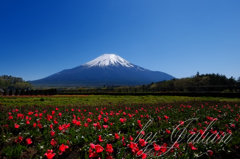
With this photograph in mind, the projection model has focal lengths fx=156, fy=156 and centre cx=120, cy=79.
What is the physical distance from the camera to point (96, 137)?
3934 millimetres

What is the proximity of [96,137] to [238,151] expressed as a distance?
366cm

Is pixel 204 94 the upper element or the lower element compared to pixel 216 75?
lower

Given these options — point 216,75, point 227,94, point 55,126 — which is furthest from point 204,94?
point 55,126

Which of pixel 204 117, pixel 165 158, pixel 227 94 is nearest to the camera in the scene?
pixel 165 158

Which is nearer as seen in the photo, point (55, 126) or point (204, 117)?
point (55, 126)

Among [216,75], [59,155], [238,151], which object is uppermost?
[216,75]

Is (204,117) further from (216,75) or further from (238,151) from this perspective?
(216,75)

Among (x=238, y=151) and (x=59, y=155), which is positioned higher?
(x=59, y=155)

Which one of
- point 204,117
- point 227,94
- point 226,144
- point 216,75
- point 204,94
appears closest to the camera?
point 226,144

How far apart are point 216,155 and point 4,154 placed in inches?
187

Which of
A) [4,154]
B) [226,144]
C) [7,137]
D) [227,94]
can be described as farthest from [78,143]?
[227,94]

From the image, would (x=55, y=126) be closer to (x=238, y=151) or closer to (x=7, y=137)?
(x=7, y=137)

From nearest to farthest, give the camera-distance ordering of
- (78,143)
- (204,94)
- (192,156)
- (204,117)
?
(192,156) < (78,143) < (204,117) < (204,94)

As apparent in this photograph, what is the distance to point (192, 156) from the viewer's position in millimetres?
3350
